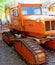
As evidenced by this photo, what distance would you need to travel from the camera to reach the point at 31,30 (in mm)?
8719

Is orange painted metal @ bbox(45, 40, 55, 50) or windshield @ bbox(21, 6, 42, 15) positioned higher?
windshield @ bbox(21, 6, 42, 15)

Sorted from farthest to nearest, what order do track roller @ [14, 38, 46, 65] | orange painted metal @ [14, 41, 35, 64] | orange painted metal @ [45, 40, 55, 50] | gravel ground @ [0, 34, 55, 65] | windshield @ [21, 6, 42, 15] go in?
windshield @ [21, 6, 42, 15], orange painted metal @ [45, 40, 55, 50], gravel ground @ [0, 34, 55, 65], orange painted metal @ [14, 41, 35, 64], track roller @ [14, 38, 46, 65]

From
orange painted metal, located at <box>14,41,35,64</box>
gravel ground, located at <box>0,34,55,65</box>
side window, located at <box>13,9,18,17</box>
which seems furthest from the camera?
side window, located at <box>13,9,18,17</box>

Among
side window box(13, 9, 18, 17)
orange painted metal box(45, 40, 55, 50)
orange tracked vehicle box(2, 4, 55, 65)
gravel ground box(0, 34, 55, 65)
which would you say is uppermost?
side window box(13, 9, 18, 17)

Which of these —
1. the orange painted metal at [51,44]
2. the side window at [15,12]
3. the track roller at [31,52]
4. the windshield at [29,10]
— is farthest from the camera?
the side window at [15,12]

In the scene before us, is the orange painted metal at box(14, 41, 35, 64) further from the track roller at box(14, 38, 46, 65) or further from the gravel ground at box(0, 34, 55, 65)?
the gravel ground at box(0, 34, 55, 65)

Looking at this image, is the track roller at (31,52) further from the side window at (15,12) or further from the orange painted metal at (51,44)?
the side window at (15,12)

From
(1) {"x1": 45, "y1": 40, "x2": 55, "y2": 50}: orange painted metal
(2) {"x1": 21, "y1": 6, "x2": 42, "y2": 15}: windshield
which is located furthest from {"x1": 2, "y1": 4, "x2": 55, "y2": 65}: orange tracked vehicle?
(1) {"x1": 45, "y1": 40, "x2": 55, "y2": 50}: orange painted metal

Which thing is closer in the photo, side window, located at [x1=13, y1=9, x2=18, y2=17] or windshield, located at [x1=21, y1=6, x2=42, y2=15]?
windshield, located at [x1=21, y1=6, x2=42, y2=15]

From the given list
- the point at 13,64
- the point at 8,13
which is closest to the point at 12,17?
the point at 8,13

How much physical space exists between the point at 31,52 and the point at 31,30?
1.93 meters

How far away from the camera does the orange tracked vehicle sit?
705 centimetres

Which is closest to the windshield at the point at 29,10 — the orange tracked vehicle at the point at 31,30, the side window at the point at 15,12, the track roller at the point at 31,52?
the orange tracked vehicle at the point at 31,30

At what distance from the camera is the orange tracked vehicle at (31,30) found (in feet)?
23.1
